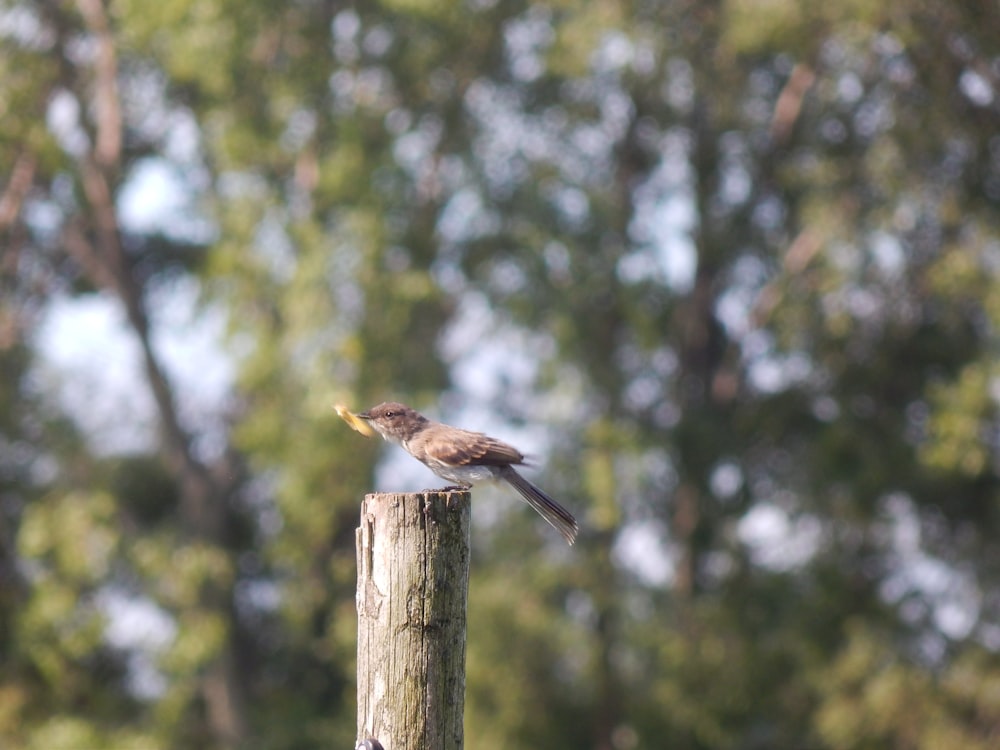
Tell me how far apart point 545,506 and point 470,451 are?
0.62 meters

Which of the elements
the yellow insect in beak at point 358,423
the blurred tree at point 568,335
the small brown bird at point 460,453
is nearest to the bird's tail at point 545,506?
the small brown bird at point 460,453

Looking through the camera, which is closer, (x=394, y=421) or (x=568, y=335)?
(x=394, y=421)

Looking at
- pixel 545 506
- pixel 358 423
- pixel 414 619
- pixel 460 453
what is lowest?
pixel 414 619

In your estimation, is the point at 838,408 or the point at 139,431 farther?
the point at 139,431

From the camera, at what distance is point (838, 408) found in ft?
64.3

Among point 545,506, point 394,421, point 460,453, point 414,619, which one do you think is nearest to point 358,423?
point 394,421

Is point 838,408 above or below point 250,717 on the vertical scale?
above

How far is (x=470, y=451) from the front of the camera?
27.0ft

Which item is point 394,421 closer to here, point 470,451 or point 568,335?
point 470,451

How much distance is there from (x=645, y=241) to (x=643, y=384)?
6.13 ft

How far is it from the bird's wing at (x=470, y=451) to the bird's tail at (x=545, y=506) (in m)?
0.09

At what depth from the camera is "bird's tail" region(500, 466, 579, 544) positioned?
7.62 m

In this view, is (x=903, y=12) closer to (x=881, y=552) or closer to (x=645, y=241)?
(x=645, y=241)

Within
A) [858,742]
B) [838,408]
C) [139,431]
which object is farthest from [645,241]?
[139,431]
